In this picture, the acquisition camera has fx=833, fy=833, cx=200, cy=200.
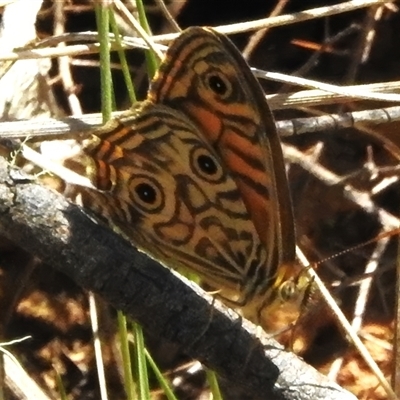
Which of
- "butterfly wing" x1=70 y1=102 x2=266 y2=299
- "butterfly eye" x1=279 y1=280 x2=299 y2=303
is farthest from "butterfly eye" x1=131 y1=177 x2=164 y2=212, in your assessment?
"butterfly eye" x1=279 y1=280 x2=299 y2=303

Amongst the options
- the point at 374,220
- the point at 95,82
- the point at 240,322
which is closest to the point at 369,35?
the point at 374,220

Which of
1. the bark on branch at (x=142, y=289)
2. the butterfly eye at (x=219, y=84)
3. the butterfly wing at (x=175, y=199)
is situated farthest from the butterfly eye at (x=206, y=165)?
the bark on branch at (x=142, y=289)

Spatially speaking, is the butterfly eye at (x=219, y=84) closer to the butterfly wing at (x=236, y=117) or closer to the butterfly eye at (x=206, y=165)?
the butterfly wing at (x=236, y=117)

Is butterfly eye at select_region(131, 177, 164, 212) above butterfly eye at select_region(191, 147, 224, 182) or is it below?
→ below

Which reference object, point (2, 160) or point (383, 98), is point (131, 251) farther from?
point (383, 98)

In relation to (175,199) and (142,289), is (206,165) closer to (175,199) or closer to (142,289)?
(175,199)

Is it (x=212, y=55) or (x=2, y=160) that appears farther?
(x=212, y=55)

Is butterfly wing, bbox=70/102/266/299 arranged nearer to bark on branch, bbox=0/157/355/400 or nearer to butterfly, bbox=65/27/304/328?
butterfly, bbox=65/27/304/328
